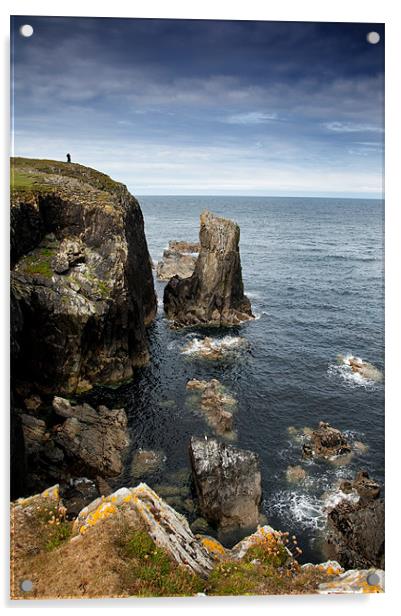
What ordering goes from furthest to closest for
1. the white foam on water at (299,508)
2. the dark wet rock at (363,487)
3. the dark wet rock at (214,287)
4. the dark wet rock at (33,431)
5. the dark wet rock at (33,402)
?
the dark wet rock at (214,287), the dark wet rock at (33,402), the dark wet rock at (33,431), the white foam on water at (299,508), the dark wet rock at (363,487)

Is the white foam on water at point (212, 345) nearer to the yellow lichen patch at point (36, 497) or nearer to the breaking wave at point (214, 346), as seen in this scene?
the breaking wave at point (214, 346)

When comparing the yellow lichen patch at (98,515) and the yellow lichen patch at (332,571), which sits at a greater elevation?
the yellow lichen patch at (98,515)

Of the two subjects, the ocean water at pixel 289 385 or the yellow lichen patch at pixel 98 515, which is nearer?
the yellow lichen patch at pixel 98 515

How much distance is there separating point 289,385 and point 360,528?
42.8ft

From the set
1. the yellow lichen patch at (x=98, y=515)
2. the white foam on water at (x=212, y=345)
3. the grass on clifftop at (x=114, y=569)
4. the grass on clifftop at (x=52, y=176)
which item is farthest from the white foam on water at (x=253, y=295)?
the yellow lichen patch at (x=98, y=515)

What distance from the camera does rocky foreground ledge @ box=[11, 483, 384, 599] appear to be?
11.6 meters

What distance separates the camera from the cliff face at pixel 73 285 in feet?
92.3

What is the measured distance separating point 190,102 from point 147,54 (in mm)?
2140

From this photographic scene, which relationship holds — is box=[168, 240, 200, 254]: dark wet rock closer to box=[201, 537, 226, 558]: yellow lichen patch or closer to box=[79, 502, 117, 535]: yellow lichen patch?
box=[201, 537, 226, 558]: yellow lichen patch

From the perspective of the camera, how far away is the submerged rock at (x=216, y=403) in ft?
86.0

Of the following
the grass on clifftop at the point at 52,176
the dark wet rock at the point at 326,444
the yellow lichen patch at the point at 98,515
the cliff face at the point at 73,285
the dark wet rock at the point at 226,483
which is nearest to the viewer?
the yellow lichen patch at the point at 98,515

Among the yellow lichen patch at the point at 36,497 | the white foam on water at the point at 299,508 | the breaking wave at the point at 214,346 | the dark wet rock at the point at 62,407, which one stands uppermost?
the breaking wave at the point at 214,346

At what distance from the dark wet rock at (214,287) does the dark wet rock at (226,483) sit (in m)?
24.7
